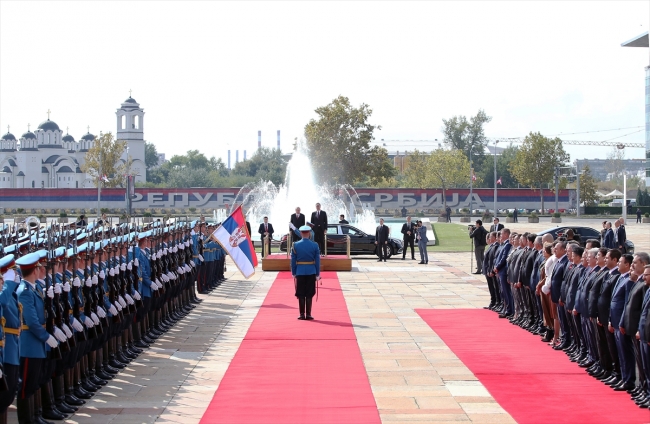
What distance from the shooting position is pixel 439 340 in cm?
1352

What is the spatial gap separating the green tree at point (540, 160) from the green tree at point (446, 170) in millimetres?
11739

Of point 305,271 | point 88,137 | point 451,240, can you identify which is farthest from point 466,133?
point 305,271

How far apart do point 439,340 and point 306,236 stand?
148 inches

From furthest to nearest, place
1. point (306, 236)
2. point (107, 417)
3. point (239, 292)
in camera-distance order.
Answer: point (239, 292)
point (306, 236)
point (107, 417)

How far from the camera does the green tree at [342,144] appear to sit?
7394cm

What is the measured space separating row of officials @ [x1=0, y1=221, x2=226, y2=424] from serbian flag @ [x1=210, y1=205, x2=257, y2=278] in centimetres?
470

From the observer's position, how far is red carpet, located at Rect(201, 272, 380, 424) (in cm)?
884

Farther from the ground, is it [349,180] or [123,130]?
[123,130]

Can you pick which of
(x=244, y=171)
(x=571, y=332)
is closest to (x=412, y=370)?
(x=571, y=332)

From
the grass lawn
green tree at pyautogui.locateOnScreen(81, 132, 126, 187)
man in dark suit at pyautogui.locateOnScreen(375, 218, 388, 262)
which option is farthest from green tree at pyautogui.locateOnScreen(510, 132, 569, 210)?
man in dark suit at pyautogui.locateOnScreen(375, 218, 388, 262)

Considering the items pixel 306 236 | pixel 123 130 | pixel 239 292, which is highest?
pixel 123 130

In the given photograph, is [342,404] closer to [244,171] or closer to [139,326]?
[139,326]

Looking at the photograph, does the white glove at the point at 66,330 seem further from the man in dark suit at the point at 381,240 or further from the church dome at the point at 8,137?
the church dome at the point at 8,137

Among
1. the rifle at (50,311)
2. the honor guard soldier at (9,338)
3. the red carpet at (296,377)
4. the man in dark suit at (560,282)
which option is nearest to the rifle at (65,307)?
the rifle at (50,311)
